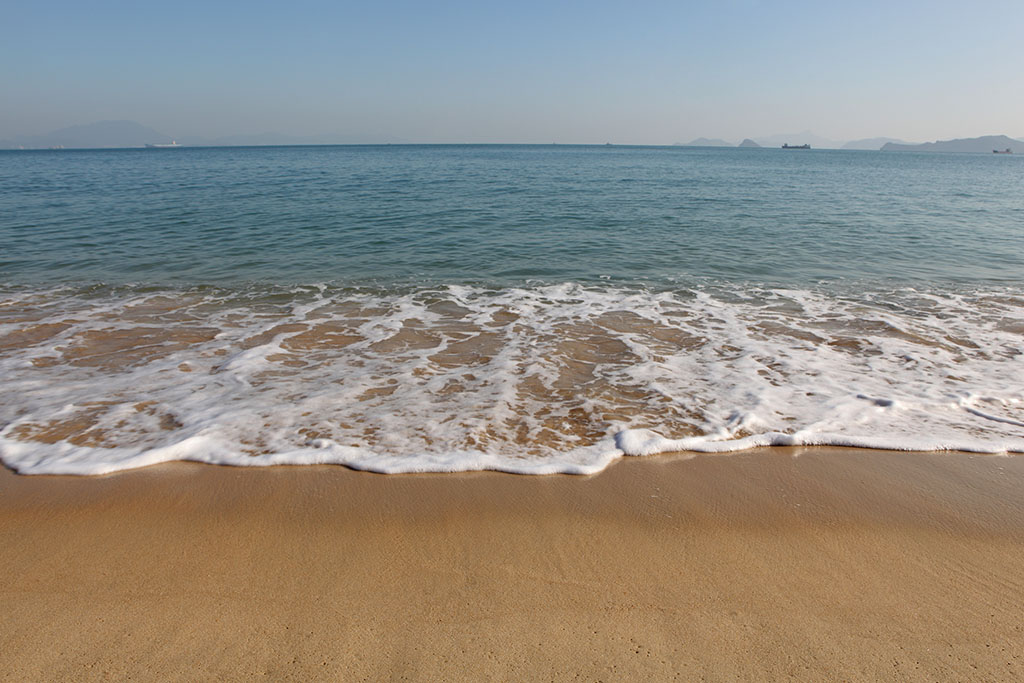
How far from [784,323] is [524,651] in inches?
252

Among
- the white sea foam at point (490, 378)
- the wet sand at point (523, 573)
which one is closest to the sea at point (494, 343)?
the white sea foam at point (490, 378)

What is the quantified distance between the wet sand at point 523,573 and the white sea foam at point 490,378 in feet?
1.09

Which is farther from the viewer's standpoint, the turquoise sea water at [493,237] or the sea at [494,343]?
the turquoise sea water at [493,237]

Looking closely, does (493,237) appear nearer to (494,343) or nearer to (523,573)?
(494,343)

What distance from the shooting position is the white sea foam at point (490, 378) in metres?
4.14

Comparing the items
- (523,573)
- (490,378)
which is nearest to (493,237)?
(490,378)

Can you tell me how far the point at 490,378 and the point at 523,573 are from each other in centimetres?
285

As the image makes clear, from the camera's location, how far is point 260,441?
4172mm

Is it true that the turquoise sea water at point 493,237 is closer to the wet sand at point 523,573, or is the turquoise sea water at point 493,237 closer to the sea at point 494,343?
the sea at point 494,343

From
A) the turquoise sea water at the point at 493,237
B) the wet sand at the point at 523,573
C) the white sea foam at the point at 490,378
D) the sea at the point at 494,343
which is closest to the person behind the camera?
the wet sand at the point at 523,573

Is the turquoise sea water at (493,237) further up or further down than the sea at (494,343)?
further up

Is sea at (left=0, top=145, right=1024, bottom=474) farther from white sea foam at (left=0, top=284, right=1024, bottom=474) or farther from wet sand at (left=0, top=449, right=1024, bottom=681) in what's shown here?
wet sand at (left=0, top=449, right=1024, bottom=681)

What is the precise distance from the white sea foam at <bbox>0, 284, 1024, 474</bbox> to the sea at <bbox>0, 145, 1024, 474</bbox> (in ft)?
0.10

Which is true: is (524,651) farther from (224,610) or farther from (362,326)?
(362,326)
